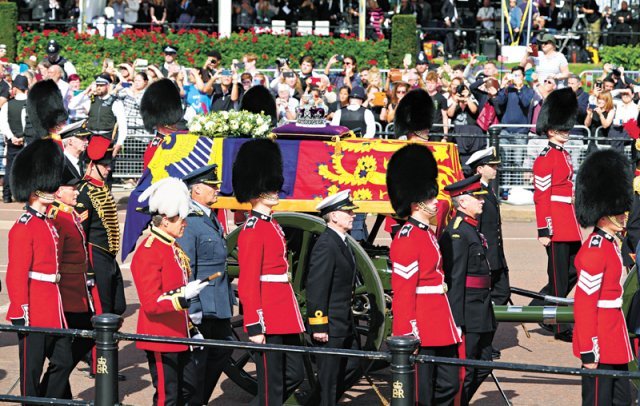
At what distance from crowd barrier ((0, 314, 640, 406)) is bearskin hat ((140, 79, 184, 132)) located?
4144 mm

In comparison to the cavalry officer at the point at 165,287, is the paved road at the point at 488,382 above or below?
below

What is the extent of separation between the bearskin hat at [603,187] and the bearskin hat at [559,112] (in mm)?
2599

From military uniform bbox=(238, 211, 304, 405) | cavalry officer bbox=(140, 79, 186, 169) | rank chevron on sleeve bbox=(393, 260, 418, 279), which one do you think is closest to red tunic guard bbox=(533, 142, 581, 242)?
cavalry officer bbox=(140, 79, 186, 169)

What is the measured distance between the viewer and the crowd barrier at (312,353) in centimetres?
602

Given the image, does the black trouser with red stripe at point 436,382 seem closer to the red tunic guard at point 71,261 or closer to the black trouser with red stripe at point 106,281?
the red tunic guard at point 71,261

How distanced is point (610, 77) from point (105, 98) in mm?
6476

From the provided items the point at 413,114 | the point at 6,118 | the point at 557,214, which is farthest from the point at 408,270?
the point at 6,118

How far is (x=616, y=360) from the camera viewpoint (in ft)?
24.0

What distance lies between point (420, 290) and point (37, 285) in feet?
6.95

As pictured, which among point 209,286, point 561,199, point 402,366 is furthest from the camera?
point 561,199

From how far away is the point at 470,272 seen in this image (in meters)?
8.31

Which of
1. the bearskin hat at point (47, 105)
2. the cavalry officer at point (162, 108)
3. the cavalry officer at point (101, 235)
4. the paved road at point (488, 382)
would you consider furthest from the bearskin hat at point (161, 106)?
the paved road at point (488, 382)

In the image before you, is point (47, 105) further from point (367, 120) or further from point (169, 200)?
point (169, 200)

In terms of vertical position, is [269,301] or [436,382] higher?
[269,301]
